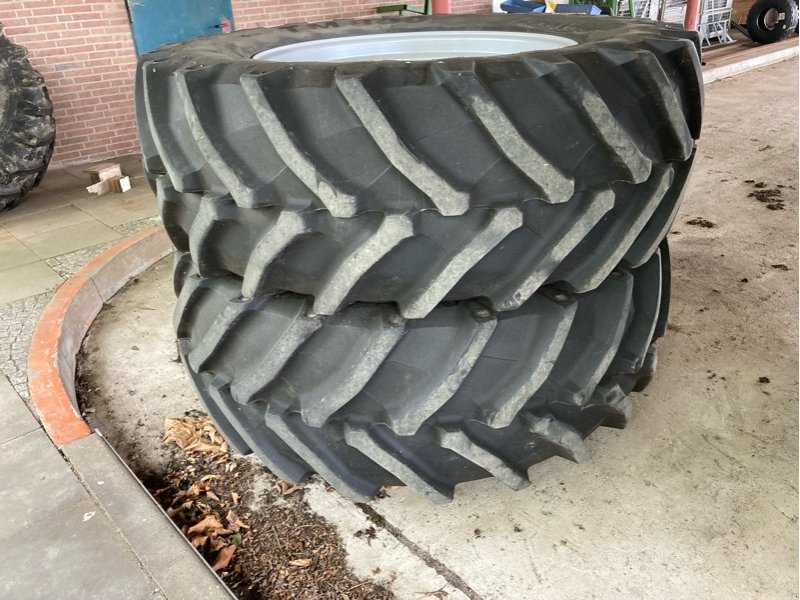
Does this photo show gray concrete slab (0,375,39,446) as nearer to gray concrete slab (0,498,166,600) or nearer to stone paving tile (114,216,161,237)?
gray concrete slab (0,498,166,600)

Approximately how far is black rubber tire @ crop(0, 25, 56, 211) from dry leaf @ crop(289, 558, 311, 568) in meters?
3.59

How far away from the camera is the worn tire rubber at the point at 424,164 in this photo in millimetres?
1016

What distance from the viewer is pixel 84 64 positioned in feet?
18.2

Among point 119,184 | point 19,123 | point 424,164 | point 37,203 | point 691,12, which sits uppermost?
point 424,164

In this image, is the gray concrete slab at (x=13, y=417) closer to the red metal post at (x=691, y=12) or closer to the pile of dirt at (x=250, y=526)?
the pile of dirt at (x=250, y=526)

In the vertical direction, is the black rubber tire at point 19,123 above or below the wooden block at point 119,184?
above

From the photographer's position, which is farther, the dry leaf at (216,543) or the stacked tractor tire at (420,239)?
the dry leaf at (216,543)

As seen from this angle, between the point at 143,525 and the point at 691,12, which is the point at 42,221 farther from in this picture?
the point at 691,12

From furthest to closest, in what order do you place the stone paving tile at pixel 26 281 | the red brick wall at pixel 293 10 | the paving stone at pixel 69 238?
the red brick wall at pixel 293 10
the paving stone at pixel 69 238
the stone paving tile at pixel 26 281

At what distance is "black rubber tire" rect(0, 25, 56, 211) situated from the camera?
4078 millimetres

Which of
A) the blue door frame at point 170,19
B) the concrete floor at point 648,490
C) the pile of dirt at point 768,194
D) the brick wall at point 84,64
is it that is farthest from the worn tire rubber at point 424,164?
the blue door frame at point 170,19

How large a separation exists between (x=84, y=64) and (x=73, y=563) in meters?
5.25

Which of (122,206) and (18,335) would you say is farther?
(122,206)

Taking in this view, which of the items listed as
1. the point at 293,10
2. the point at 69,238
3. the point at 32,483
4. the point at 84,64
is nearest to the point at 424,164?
the point at 32,483
